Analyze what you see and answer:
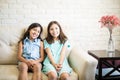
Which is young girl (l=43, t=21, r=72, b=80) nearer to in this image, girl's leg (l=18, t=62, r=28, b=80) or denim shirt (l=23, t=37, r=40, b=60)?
denim shirt (l=23, t=37, r=40, b=60)

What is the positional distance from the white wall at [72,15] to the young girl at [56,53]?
24 centimetres

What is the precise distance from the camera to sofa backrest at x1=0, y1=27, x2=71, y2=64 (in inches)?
106

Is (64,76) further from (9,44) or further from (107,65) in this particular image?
(9,44)

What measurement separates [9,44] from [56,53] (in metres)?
0.58

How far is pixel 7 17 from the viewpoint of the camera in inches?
119

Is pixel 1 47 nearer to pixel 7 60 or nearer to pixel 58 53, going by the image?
pixel 7 60

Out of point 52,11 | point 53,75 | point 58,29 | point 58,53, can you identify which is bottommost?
point 53,75

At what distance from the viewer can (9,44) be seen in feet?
9.06

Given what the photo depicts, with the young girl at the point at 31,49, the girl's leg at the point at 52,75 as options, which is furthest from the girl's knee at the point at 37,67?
the girl's leg at the point at 52,75

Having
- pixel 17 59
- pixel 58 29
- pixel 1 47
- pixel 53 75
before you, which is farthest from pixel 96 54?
pixel 1 47

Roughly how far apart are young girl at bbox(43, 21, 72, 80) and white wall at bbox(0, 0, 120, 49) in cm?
24

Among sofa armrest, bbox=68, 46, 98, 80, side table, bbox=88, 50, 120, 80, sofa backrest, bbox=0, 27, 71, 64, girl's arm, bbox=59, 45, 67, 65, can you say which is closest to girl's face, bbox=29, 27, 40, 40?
sofa backrest, bbox=0, 27, 71, 64

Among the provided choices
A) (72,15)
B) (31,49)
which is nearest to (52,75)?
(31,49)

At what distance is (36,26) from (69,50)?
1.60ft
